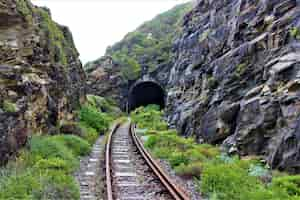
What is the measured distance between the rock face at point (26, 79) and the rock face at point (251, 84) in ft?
20.1

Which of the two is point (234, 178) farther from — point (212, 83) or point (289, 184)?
point (212, 83)

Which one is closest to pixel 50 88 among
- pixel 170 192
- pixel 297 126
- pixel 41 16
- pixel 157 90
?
pixel 41 16

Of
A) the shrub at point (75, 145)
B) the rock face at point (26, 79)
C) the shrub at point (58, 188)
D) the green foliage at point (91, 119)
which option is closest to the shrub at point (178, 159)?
the shrub at point (75, 145)

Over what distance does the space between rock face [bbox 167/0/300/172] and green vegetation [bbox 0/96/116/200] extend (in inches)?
189

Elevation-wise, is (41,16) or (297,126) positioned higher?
(41,16)

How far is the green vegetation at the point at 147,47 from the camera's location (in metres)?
47.9

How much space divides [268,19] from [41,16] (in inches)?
371

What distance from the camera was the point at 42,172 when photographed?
7.88 m

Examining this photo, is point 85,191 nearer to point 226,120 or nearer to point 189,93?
point 226,120

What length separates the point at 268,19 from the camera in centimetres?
1198

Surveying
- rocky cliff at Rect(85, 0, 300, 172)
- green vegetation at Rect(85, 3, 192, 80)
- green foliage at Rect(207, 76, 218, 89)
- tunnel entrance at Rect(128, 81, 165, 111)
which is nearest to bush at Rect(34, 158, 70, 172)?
rocky cliff at Rect(85, 0, 300, 172)

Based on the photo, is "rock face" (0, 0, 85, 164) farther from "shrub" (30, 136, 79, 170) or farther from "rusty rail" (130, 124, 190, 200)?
"rusty rail" (130, 124, 190, 200)

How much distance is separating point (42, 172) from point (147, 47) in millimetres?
49179

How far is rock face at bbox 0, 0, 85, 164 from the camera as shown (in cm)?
915
